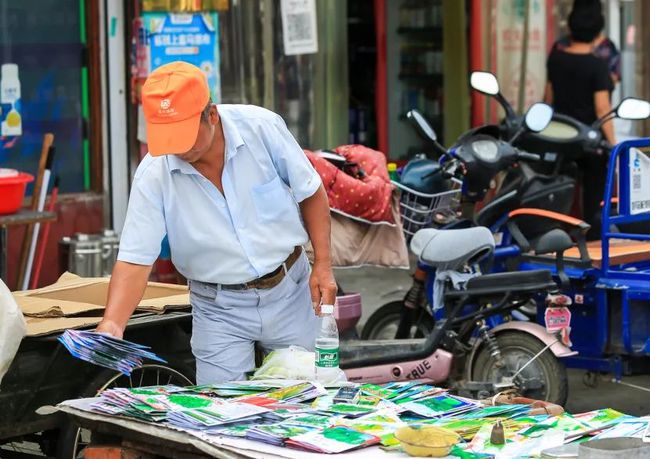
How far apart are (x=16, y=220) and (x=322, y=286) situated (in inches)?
121

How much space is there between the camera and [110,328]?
432 cm

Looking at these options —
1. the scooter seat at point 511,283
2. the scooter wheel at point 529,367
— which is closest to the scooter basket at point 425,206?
the scooter seat at point 511,283

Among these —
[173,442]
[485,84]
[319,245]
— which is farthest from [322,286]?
[485,84]

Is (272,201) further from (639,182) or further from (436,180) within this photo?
(639,182)

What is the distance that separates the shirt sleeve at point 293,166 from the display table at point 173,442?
1085mm

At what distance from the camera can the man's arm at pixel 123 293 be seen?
437 cm

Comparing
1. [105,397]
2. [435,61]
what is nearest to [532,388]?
[105,397]

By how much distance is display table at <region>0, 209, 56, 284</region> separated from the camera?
7211mm

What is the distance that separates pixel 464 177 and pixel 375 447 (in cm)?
336

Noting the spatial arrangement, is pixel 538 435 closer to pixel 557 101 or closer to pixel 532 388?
pixel 532 388

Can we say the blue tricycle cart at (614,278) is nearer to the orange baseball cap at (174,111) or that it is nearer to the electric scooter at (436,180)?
the electric scooter at (436,180)

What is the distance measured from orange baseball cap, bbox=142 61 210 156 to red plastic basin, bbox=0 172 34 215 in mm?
3082

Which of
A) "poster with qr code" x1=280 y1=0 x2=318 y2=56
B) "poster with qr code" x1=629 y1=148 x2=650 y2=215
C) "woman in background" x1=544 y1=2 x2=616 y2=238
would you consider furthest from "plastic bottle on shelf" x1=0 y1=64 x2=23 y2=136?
"poster with qr code" x1=629 y1=148 x2=650 y2=215

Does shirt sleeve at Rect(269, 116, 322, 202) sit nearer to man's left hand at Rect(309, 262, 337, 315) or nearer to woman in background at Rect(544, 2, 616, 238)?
man's left hand at Rect(309, 262, 337, 315)
